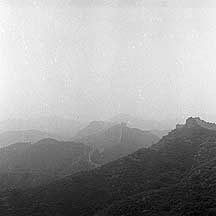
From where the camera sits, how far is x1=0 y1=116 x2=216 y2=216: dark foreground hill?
30438 mm

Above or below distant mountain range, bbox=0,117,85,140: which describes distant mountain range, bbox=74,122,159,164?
below

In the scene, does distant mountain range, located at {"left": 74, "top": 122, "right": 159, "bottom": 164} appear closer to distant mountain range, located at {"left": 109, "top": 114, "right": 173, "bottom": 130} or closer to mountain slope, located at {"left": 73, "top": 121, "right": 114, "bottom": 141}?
mountain slope, located at {"left": 73, "top": 121, "right": 114, "bottom": 141}

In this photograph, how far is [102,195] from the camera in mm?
38500

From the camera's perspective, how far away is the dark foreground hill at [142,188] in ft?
99.9

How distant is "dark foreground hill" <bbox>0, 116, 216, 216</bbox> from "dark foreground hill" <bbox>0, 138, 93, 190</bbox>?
1283cm

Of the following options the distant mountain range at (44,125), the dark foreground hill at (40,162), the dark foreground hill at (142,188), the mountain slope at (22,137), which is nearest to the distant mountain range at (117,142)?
the dark foreground hill at (40,162)

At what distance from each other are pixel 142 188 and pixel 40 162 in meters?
31.6

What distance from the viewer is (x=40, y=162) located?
66.8 m

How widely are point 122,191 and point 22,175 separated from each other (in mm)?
22647

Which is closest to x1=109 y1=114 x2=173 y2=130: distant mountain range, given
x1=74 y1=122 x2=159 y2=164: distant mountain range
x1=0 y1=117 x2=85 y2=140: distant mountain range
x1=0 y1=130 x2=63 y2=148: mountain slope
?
x1=0 y1=117 x2=85 y2=140: distant mountain range

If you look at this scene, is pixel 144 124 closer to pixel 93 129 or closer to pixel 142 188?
pixel 93 129

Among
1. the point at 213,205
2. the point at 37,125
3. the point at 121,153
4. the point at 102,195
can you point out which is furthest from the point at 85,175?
the point at 37,125

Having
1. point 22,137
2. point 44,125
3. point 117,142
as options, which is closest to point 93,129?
point 22,137

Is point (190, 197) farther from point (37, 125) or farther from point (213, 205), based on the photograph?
point (37, 125)
